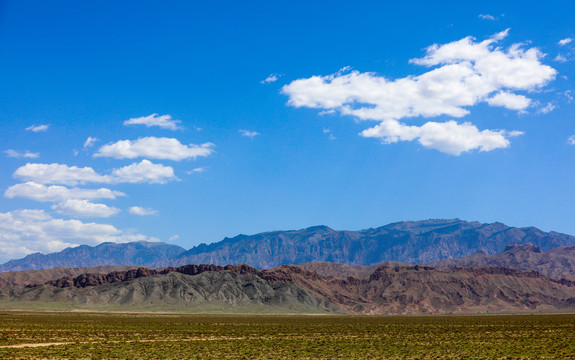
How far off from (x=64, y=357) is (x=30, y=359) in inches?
99.0

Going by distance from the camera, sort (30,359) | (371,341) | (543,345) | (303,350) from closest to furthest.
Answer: (30,359) < (303,350) < (543,345) < (371,341)

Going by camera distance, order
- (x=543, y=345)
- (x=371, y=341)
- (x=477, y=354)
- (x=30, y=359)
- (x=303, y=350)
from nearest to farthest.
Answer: (x=30, y=359) < (x=477, y=354) < (x=303, y=350) < (x=543, y=345) < (x=371, y=341)

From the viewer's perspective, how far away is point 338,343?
182 feet

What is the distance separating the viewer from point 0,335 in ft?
200

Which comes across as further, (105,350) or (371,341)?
(371,341)

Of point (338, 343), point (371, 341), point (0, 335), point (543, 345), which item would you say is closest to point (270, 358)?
point (338, 343)

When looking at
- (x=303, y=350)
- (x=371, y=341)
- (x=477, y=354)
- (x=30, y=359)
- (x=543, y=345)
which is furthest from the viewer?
(x=371, y=341)

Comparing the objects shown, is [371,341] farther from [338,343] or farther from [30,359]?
[30,359]

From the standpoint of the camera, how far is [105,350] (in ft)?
155

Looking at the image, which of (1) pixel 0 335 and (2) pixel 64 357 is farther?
(1) pixel 0 335

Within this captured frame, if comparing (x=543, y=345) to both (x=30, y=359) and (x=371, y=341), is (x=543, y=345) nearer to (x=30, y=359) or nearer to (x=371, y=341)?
(x=371, y=341)

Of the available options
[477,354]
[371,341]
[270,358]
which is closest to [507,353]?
[477,354]

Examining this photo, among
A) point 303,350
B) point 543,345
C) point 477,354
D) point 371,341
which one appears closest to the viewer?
point 477,354

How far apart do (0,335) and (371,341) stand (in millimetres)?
40311
